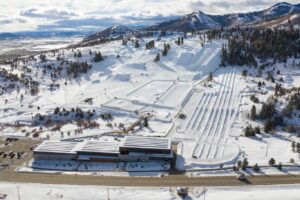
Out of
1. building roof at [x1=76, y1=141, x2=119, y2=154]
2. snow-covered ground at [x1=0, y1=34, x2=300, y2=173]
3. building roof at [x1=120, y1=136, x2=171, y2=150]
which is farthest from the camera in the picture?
snow-covered ground at [x1=0, y1=34, x2=300, y2=173]

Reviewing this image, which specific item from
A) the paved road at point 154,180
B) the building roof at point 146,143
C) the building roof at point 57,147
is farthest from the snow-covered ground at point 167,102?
the building roof at point 57,147

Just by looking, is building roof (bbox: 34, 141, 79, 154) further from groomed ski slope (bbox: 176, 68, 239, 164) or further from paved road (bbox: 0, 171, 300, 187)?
groomed ski slope (bbox: 176, 68, 239, 164)

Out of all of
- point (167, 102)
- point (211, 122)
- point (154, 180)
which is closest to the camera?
point (154, 180)

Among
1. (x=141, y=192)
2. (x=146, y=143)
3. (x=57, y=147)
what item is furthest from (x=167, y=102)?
(x=141, y=192)

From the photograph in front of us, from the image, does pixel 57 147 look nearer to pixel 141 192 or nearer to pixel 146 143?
pixel 146 143

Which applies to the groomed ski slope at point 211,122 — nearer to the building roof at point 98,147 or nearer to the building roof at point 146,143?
the building roof at point 146,143

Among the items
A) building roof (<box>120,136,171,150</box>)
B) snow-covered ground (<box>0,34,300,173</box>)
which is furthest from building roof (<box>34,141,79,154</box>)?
building roof (<box>120,136,171,150</box>)
